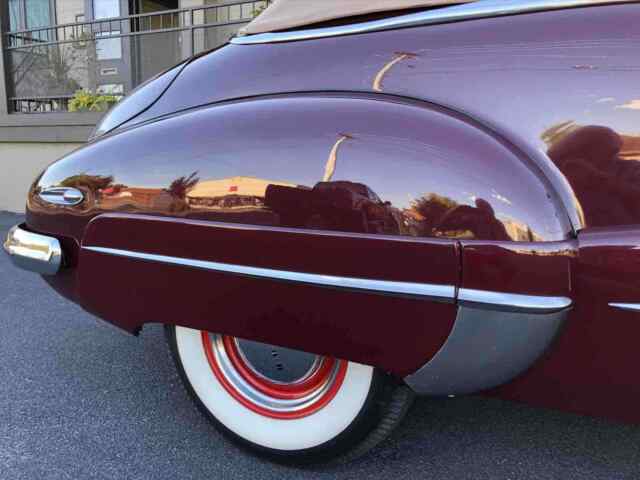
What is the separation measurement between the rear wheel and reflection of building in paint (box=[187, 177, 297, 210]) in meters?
0.44

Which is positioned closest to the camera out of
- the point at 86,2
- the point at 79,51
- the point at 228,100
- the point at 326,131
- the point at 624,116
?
the point at 624,116

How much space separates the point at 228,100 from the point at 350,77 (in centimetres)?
36

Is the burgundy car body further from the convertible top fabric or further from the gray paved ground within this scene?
the gray paved ground

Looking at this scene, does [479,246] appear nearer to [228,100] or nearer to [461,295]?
[461,295]

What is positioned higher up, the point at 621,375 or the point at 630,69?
the point at 630,69

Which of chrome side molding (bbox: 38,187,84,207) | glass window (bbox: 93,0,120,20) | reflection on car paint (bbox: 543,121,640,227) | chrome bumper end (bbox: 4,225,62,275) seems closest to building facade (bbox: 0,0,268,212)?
glass window (bbox: 93,0,120,20)

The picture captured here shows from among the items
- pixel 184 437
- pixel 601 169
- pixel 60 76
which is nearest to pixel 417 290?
pixel 601 169

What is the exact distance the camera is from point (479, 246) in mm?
1051

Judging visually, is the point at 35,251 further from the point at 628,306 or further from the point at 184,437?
the point at 628,306

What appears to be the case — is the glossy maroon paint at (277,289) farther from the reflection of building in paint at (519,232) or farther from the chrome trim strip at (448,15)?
the chrome trim strip at (448,15)

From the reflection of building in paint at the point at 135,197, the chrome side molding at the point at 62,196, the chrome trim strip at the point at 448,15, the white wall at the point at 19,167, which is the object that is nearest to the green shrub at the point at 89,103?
the white wall at the point at 19,167

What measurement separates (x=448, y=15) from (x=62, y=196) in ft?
4.04

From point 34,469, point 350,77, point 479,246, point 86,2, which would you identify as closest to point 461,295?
point 479,246

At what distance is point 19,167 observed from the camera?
19.6ft
